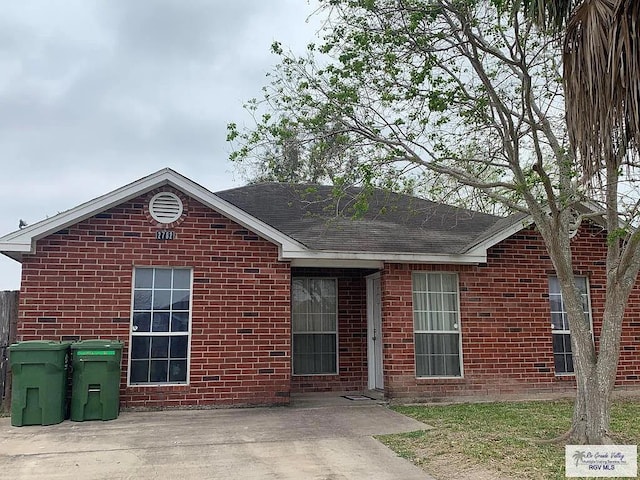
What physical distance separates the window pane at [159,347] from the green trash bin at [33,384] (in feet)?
5.32

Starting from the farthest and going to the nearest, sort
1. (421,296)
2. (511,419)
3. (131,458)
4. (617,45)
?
(421,296)
(511,419)
(131,458)
(617,45)

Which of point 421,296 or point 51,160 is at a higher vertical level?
point 51,160

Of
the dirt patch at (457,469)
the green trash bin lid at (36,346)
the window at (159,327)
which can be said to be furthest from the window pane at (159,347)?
the dirt patch at (457,469)

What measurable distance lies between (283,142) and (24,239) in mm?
4402

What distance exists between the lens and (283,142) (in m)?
8.40

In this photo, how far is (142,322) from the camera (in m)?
9.38

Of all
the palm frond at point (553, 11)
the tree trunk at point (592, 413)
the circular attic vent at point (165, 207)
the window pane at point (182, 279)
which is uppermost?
the palm frond at point (553, 11)

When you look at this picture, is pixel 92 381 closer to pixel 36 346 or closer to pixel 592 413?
pixel 36 346

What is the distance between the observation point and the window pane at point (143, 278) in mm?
9523

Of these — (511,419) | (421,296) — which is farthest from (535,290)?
(511,419)

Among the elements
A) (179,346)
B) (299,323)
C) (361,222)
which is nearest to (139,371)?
(179,346)

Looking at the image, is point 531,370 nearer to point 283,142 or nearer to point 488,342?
point 488,342

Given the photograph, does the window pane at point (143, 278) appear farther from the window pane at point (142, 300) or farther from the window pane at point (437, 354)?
the window pane at point (437, 354)

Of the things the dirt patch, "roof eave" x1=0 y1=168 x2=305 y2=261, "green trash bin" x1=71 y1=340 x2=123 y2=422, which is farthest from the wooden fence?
the dirt patch
